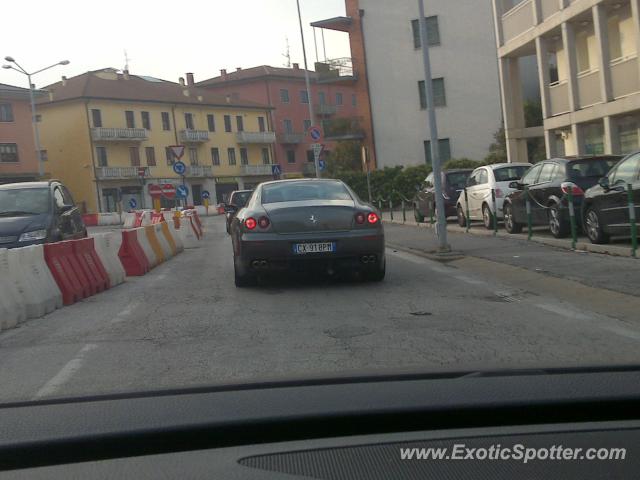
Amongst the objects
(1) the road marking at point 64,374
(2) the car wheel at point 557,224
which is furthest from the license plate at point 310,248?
(2) the car wheel at point 557,224

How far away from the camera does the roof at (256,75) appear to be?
9025cm

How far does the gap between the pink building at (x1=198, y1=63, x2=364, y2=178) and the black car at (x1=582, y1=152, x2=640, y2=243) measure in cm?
7502

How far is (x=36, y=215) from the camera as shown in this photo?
1334 centimetres

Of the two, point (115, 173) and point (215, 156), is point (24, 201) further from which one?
point (215, 156)

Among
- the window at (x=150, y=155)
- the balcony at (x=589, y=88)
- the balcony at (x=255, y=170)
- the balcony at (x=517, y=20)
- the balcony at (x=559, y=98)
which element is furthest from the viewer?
the balcony at (x=255, y=170)

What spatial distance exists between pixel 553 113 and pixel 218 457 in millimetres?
26989

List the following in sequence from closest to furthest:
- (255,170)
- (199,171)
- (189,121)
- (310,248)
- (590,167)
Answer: (310,248) → (590,167) → (199,171) → (189,121) → (255,170)

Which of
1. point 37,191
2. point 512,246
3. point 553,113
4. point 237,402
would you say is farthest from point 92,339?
point 553,113

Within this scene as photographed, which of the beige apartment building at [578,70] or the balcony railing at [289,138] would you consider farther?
the balcony railing at [289,138]

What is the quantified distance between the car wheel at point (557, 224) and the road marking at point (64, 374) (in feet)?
33.8

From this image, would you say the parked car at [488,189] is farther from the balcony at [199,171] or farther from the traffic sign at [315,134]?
the balcony at [199,171]

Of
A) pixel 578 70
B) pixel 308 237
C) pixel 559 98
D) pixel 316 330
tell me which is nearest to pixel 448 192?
pixel 559 98

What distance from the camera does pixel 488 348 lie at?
19.0 ft

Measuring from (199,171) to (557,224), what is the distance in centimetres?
6611
